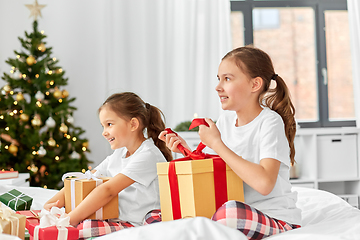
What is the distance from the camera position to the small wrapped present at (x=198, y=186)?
1.05 m

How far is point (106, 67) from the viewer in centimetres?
351

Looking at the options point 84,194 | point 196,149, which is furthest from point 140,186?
point 196,149

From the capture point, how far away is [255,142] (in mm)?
1243

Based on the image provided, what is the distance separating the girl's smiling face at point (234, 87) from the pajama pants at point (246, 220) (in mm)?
391

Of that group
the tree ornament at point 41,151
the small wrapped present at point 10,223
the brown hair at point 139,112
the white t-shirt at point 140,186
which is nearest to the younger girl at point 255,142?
the white t-shirt at point 140,186

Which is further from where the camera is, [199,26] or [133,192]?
[199,26]

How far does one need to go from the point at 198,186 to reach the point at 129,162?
472 millimetres

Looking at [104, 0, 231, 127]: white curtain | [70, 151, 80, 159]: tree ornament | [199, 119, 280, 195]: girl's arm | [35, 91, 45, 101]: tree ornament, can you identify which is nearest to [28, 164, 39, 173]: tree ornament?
[70, 151, 80, 159]: tree ornament

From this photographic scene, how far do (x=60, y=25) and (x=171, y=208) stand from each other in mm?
2845

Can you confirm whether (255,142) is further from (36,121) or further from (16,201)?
(36,121)

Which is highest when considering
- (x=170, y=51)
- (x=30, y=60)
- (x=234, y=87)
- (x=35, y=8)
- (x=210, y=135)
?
(x=35, y=8)

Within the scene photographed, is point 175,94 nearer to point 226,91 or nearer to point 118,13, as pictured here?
point 118,13

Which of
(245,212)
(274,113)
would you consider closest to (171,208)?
(245,212)

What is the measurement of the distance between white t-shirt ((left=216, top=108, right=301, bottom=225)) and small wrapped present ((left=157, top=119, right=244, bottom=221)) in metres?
0.10
